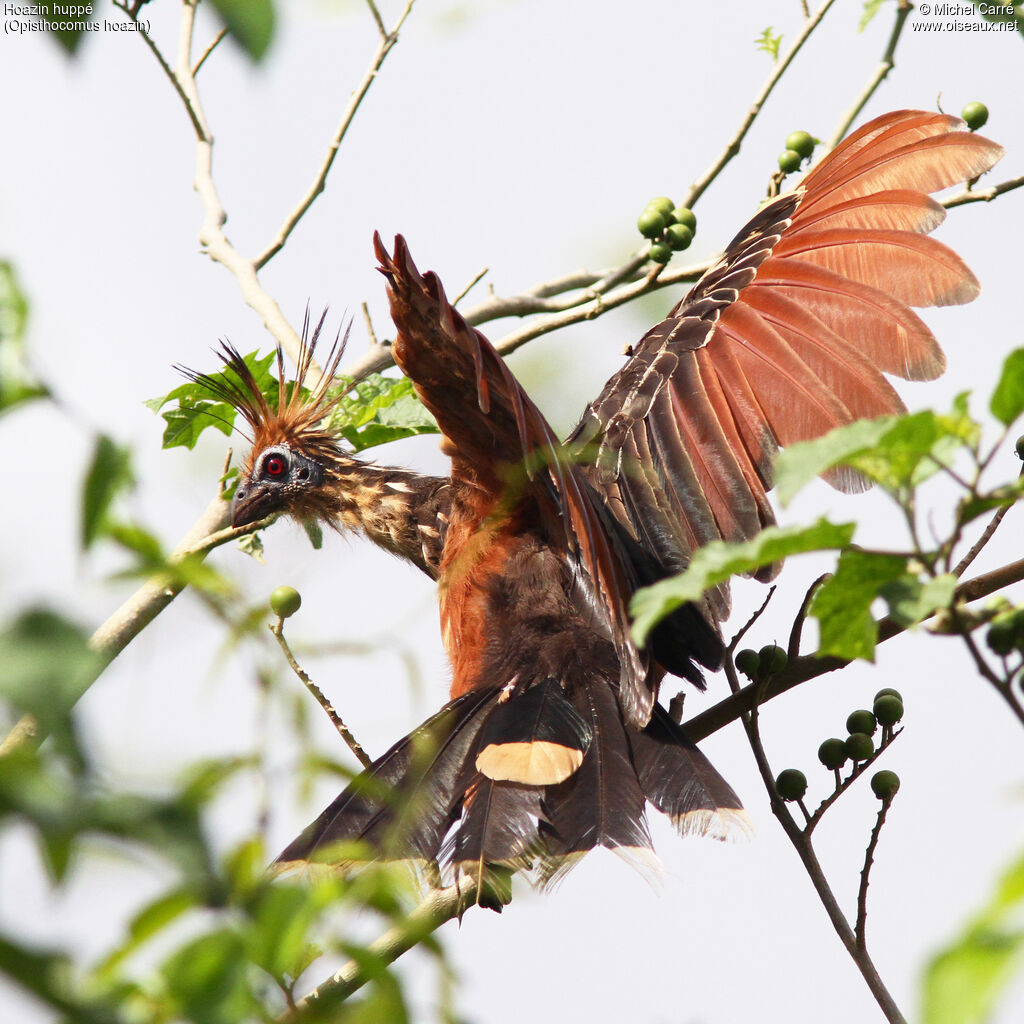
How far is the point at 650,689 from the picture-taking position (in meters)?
2.88

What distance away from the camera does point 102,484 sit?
2.26 ft

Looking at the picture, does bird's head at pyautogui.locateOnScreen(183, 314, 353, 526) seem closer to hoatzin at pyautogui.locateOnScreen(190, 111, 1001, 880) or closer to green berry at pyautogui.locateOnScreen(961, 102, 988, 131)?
hoatzin at pyautogui.locateOnScreen(190, 111, 1001, 880)

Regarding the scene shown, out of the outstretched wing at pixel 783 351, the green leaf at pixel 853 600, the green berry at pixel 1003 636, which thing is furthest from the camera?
the outstretched wing at pixel 783 351

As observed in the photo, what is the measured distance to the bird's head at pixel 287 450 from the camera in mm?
3719

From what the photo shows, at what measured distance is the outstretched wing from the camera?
309cm

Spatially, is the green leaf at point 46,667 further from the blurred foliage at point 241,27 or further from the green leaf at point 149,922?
the blurred foliage at point 241,27

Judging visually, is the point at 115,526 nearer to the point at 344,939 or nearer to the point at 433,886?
the point at 344,939

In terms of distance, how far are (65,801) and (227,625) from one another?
0.23m

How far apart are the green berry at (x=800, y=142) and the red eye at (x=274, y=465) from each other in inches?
70.9

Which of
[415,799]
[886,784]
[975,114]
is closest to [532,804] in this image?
[415,799]

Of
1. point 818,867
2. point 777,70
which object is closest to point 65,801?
point 818,867

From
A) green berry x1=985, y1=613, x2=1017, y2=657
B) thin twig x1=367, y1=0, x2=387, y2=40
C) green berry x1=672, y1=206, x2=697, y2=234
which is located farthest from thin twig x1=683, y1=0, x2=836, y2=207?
green berry x1=985, y1=613, x2=1017, y2=657

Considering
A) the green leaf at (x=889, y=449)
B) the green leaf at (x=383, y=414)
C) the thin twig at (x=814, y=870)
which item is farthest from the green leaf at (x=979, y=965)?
the green leaf at (x=383, y=414)

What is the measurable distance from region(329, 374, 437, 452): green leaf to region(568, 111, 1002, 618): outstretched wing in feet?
1.36
